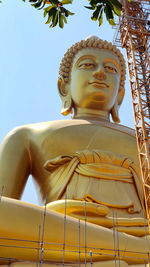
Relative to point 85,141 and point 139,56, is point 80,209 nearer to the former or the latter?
point 85,141

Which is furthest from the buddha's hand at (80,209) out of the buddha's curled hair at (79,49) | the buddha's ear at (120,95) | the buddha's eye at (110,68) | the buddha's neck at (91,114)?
the buddha's ear at (120,95)

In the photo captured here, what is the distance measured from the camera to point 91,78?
7754mm

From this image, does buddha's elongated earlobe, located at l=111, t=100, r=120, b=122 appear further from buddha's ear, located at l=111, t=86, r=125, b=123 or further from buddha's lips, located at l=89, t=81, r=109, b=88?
buddha's lips, located at l=89, t=81, r=109, b=88

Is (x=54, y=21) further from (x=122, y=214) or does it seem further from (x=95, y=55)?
(x=95, y=55)

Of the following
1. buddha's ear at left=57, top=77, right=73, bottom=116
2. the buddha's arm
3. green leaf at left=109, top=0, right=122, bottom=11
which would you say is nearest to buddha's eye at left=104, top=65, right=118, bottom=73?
buddha's ear at left=57, top=77, right=73, bottom=116

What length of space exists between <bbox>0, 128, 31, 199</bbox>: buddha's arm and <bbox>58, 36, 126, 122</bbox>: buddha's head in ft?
Result: 5.28

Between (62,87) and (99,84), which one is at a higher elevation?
(62,87)

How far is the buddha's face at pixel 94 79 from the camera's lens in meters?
7.74

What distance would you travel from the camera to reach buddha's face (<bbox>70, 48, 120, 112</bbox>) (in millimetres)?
7742

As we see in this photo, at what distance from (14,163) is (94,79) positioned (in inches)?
102

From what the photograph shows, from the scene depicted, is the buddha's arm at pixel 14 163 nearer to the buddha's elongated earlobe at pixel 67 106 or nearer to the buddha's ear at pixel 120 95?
the buddha's elongated earlobe at pixel 67 106

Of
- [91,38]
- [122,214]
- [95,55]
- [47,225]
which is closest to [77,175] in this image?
[122,214]

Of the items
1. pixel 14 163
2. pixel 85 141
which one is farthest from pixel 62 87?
pixel 14 163

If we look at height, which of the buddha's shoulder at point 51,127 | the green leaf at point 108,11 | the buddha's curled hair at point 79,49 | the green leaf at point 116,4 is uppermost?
the buddha's curled hair at point 79,49
